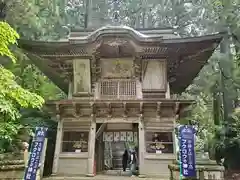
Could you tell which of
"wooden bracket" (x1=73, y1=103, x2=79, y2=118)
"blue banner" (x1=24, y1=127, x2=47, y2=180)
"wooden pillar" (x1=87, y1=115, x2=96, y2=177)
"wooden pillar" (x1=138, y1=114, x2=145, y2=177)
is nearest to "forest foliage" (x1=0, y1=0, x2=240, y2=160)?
"blue banner" (x1=24, y1=127, x2=47, y2=180)

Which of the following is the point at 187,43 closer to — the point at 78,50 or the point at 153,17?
the point at 78,50

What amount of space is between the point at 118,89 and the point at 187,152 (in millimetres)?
4982

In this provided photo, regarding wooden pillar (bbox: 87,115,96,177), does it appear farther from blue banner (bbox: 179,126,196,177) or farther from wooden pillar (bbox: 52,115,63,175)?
blue banner (bbox: 179,126,196,177)

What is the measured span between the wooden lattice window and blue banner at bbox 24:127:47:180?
3.81 metres

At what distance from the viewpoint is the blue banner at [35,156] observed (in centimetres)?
643

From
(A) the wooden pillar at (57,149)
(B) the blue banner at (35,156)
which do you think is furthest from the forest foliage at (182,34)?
(A) the wooden pillar at (57,149)

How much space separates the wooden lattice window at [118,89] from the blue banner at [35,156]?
3812 mm

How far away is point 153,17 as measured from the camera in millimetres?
26562

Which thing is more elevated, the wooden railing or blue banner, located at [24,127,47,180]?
the wooden railing

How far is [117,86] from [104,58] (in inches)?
53.5

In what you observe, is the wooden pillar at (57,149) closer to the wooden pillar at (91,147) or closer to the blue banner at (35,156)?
the wooden pillar at (91,147)

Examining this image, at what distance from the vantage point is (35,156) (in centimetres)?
676

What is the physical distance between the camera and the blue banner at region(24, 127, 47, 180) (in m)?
6.43

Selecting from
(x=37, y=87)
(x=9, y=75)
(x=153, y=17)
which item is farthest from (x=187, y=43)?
(x=153, y=17)
